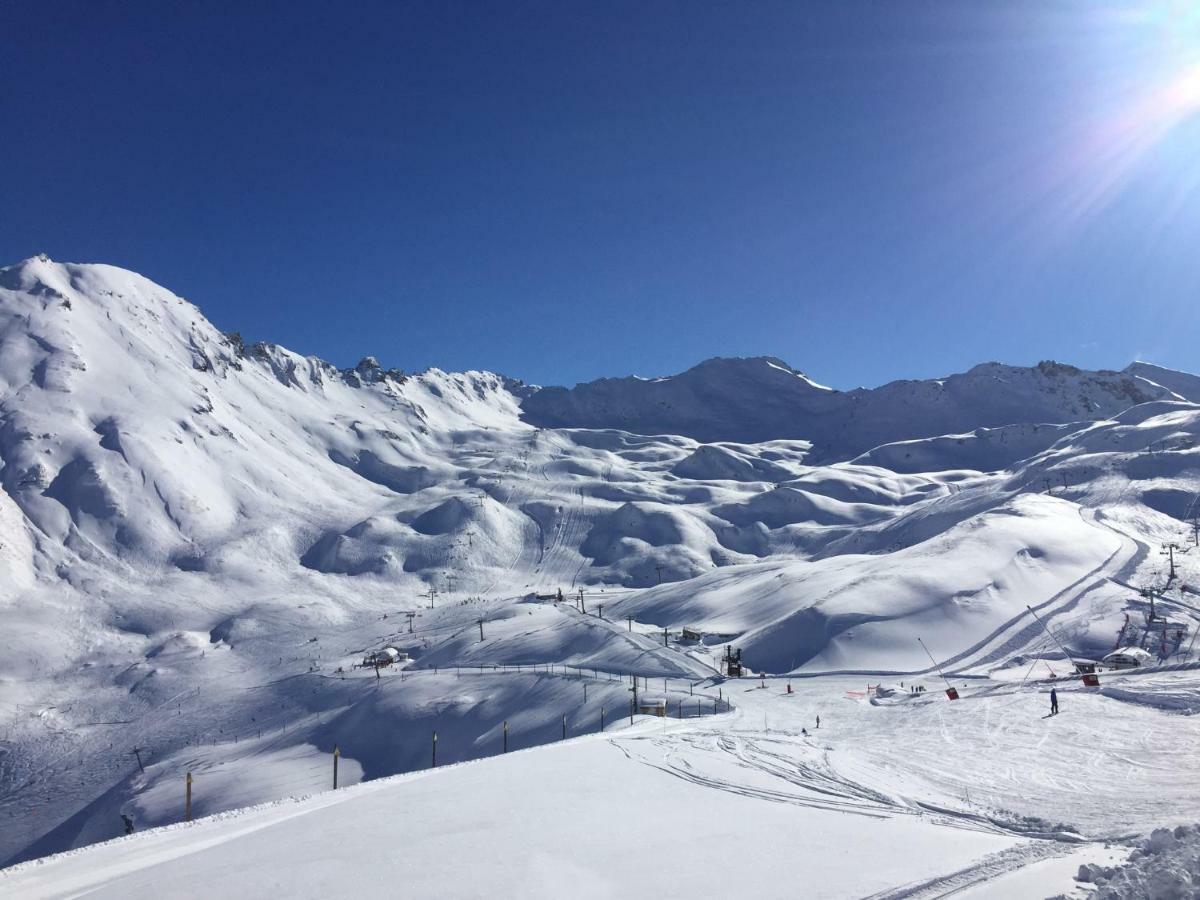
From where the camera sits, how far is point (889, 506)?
18725 cm

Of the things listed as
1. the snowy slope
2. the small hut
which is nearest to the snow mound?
the snowy slope

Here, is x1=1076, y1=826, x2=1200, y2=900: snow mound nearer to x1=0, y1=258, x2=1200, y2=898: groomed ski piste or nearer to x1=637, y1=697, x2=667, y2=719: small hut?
x1=0, y1=258, x2=1200, y2=898: groomed ski piste

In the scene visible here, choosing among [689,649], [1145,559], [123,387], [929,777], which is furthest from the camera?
[123,387]

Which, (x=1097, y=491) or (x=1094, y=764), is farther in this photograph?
(x=1097, y=491)

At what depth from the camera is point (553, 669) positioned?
235ft

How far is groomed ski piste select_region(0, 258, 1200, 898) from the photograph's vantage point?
568 inches

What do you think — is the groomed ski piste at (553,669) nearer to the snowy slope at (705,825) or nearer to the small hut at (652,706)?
the snowy slope at (705,825)

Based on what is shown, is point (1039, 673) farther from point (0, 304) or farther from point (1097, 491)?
point (0, 304)

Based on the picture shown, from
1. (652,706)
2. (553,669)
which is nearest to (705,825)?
(652,706)

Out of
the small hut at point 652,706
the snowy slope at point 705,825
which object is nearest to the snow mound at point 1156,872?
the snowy slope at point 705,825

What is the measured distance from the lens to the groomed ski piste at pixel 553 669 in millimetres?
14438

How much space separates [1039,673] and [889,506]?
142185 millimetres

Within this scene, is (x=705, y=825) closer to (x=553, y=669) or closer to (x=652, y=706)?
(x=652, y=706)

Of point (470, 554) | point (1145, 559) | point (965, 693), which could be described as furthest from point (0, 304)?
point (1145, 559)
